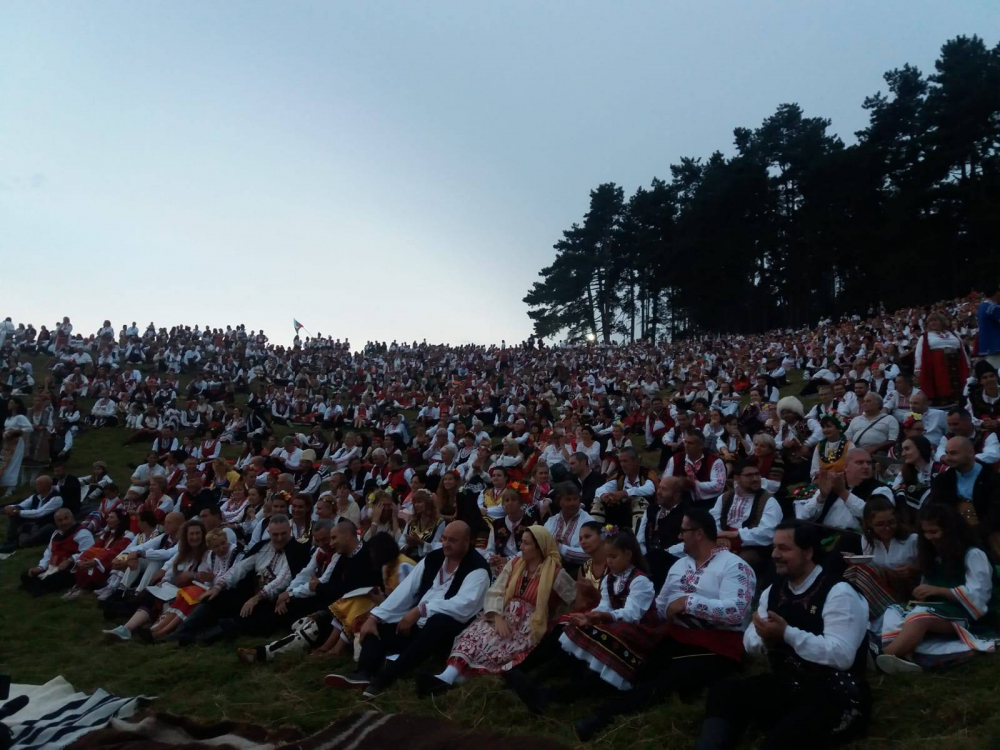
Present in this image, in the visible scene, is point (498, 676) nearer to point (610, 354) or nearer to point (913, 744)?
point (913, 744)

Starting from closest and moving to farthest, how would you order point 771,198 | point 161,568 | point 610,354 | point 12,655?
point 12,655
point 161,568
point 610,354
point 771,198

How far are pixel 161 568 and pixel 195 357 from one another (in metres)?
18.7

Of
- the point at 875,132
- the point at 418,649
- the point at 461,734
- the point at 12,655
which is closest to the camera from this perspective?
the point at 461,734

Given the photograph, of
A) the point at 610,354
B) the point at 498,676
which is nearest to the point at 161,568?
the point at 498,676

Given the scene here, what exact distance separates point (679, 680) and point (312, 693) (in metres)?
2.31

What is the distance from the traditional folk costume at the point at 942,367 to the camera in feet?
28.8

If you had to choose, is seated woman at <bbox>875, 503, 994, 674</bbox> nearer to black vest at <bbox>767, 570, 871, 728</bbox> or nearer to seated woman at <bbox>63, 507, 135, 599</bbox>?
black vest at <bbox>767, 570, 871, 728</bbox>

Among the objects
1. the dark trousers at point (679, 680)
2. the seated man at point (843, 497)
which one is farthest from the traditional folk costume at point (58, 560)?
the seated man at point (843, 497)

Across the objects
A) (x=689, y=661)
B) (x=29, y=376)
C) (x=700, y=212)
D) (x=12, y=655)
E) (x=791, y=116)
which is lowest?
(x=12, y=655)

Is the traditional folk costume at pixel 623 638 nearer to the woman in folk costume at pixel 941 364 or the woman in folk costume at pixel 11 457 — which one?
the woman in folk costume at pixel 941 364

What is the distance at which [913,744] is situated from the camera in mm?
3105

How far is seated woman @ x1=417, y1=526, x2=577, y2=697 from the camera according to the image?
4492 mm

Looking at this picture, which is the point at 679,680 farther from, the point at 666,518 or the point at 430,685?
the point at 666,518

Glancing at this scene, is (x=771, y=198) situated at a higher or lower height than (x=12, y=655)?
higher
